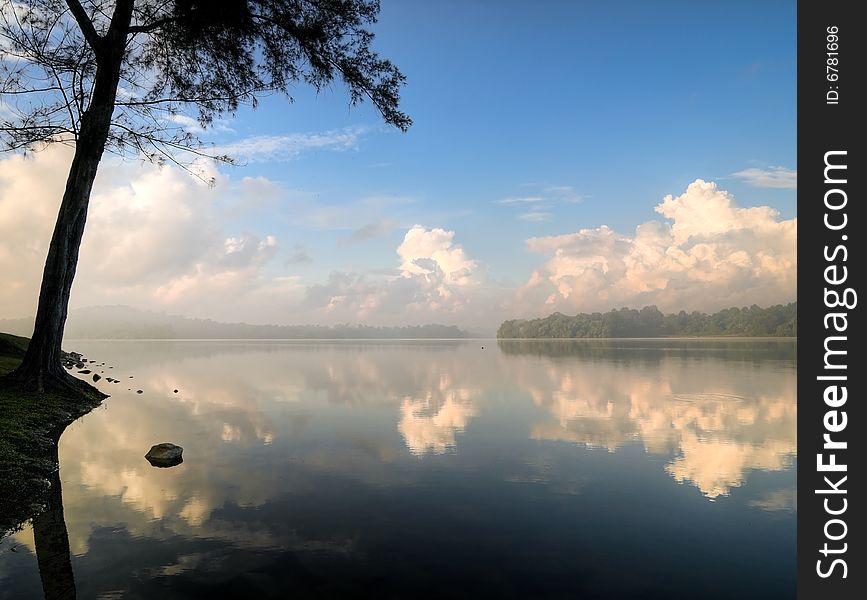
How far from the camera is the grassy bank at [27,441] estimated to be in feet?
28.5

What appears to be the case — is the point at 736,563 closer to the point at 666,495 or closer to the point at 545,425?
the point at 666,495

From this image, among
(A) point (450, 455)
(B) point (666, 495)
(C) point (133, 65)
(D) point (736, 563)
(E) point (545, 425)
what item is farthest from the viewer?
(C) point (133, 65)

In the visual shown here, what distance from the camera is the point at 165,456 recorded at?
12164 millimetres

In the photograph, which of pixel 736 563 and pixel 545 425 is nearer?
pixel 736 563

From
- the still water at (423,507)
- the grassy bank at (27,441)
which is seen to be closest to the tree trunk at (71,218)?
the grassy bank at (27,441)

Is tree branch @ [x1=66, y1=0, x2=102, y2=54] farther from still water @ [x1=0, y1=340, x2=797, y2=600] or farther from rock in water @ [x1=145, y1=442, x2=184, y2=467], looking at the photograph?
rock in water @ [x1=145, y1=442, x2=184, y2=467]

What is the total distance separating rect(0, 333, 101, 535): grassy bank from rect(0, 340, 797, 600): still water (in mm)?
504

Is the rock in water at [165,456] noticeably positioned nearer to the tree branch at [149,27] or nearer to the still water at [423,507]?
the still water at [423,507]

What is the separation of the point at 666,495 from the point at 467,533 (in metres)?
4.96

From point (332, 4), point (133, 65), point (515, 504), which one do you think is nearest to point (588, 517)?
point (515, 504)

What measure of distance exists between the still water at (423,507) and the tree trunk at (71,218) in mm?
2801

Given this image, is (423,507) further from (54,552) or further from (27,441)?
(27,441)

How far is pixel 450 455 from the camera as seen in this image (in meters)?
13.7

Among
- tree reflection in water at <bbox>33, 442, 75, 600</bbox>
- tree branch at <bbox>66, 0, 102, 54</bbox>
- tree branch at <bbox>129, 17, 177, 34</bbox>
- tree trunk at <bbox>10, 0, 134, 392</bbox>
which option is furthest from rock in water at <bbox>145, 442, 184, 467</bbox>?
tree branch at <bbox>129, 17, 177, 34</bbox>
